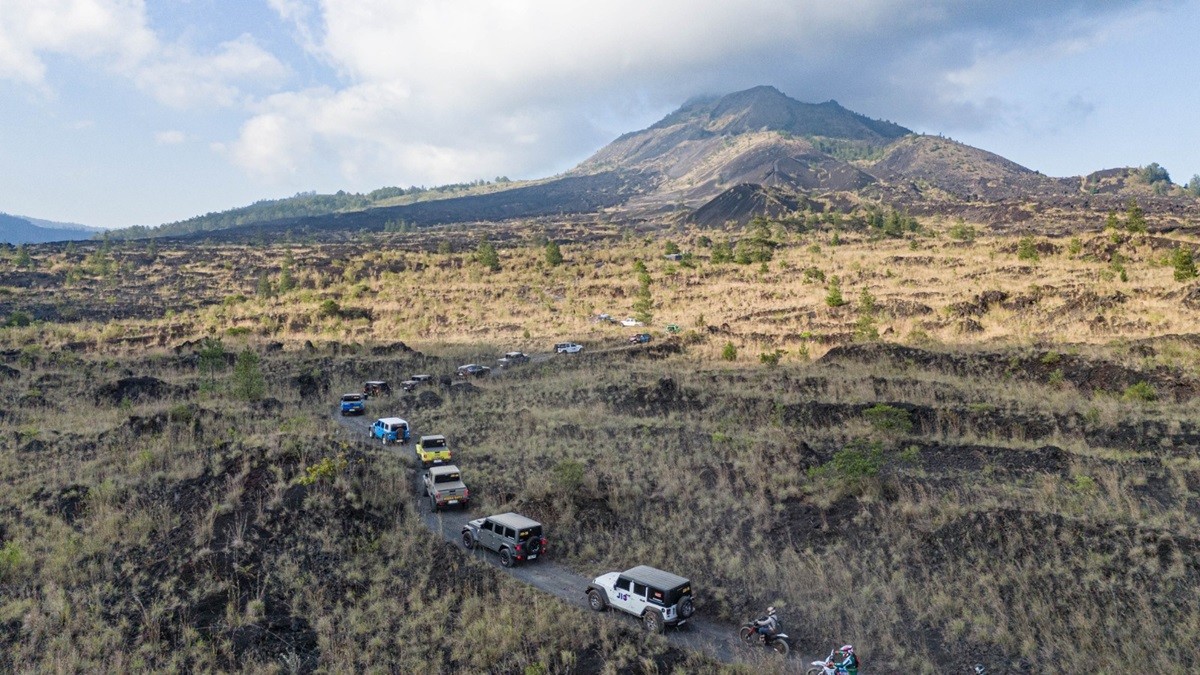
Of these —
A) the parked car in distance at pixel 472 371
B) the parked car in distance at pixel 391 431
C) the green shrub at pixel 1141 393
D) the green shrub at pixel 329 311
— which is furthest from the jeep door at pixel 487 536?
the green shrub at pixel 329 311

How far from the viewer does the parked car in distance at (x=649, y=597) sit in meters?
14.0

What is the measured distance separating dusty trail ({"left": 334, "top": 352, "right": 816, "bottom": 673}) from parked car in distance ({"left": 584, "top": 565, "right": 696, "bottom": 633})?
303 millimetres

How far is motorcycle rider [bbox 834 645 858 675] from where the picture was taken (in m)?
11.7

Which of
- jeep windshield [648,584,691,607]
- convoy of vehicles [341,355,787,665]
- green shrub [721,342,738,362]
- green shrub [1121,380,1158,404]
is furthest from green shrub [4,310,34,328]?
green shrub [1121,380,1158,404]

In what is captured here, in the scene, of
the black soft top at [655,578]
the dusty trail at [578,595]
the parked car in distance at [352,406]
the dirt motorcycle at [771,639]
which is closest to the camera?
the dusty trail at [578,595]

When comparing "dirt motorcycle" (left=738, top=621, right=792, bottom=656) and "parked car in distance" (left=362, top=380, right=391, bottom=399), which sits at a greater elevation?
"dirt motorcycle" (left=738, top=621, right=792, bottom=656)

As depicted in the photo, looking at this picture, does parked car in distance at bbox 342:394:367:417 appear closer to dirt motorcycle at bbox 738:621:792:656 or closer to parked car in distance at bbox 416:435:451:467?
parked car in distance at bbox 416:435:451:467

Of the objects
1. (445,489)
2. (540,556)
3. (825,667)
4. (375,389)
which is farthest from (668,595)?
(375,389)

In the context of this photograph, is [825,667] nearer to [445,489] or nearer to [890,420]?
[445,489]

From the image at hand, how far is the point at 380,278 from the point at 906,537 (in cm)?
8091

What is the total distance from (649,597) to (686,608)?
845mm

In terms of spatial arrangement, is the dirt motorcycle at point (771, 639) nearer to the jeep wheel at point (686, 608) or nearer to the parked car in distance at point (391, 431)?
the jeep wheel at point (686, 608)

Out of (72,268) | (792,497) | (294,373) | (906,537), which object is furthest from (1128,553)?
(72,268)

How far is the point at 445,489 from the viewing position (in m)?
21.7
